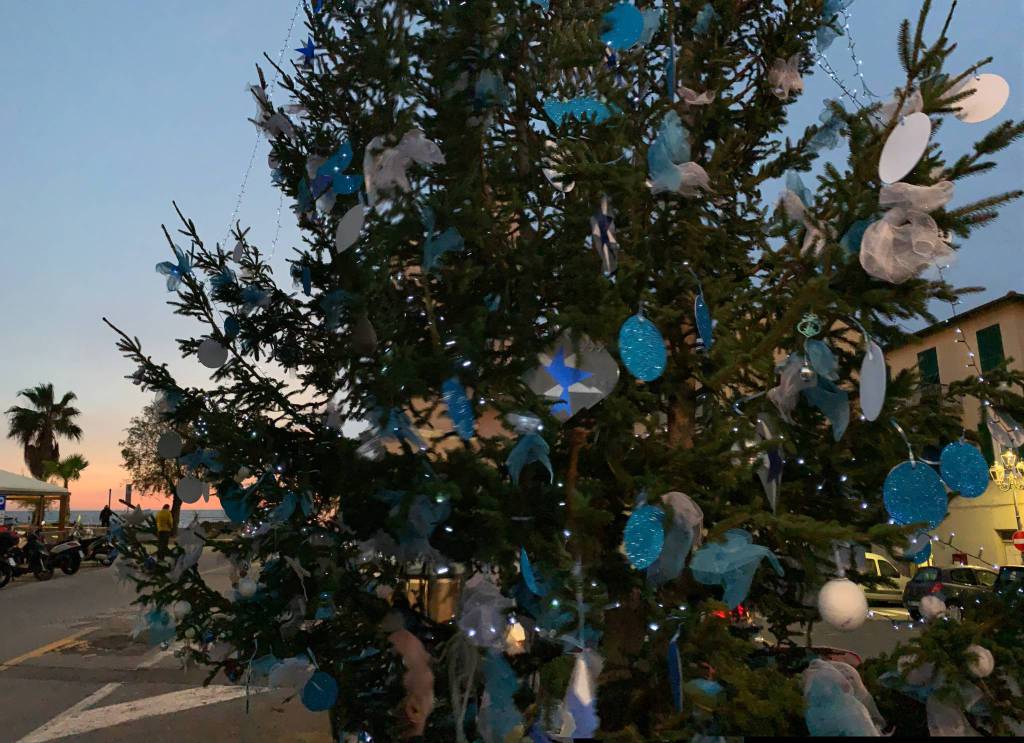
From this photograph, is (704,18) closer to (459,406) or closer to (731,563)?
(459,406)

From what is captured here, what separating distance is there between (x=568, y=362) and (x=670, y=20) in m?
1.75

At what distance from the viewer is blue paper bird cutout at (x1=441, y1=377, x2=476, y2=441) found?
2623 millimetres

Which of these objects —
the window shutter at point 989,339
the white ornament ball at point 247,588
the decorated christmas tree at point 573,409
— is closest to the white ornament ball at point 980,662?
the decorated christmas tree at point 573,409

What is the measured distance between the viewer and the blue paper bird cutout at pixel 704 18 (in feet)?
11.1

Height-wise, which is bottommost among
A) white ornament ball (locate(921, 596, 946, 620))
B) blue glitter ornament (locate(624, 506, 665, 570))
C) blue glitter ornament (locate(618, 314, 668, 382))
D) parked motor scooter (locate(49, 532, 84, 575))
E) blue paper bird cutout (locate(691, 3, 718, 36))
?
parked motor scooter (locate(49, 532, 84, 575))

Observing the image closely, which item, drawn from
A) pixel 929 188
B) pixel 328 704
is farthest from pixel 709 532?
pixel 328 704

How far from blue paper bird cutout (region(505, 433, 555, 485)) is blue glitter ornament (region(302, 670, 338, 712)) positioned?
105 centimetres

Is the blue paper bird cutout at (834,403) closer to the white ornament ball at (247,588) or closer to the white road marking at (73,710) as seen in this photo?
the white ornament ball at (247,588)

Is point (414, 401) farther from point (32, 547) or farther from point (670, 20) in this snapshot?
point (32, 547)

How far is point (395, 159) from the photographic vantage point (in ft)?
9.04

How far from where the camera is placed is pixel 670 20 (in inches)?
133

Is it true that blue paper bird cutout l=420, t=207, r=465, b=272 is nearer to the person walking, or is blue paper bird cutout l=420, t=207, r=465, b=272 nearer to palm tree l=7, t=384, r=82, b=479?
the person walking

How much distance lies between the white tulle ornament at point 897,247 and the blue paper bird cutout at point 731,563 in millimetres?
950

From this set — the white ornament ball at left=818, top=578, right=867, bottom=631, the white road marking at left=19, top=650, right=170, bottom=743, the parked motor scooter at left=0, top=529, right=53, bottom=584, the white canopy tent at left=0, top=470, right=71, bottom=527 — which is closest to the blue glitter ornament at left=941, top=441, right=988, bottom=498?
the white ornament ball at left=818, top=578, right=867, bottom=631
